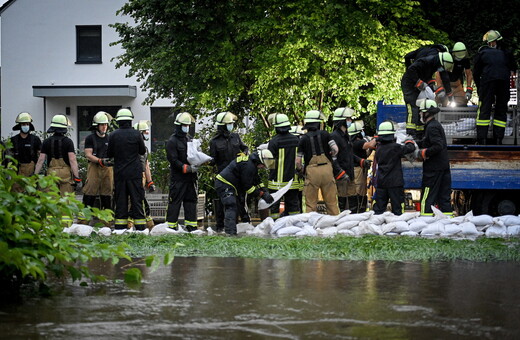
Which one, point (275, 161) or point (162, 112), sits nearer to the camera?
point (275, 161)

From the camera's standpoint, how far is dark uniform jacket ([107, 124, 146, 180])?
13375 mm

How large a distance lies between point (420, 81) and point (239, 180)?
3834mm

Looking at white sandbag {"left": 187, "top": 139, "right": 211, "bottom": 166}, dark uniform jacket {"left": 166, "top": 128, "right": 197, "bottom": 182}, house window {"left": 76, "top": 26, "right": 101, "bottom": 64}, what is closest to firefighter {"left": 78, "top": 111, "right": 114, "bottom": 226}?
dark uniform jacket {"left": 166, "top": 128, "right": 197, "bottom": 182}

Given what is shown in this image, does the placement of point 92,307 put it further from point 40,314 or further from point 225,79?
point 225,79

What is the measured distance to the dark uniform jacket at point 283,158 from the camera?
13.9m

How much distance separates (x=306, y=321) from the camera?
597 cm

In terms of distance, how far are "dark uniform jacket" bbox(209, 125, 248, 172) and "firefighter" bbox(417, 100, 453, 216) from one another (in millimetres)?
3117

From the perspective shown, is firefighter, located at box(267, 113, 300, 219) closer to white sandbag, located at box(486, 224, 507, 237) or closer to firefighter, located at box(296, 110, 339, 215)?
firefighter, located at box(296, 110, 339, 215)

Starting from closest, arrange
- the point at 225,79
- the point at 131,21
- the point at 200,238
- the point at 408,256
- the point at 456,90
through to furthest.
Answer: the point at 408,256 < the point at 200,238 < the point at 456,90 < the point at 225,79 < the point at 131,21

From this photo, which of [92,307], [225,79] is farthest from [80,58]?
[92,307]

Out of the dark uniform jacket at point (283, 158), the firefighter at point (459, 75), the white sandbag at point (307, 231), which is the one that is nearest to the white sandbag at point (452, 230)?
the white sandbag at point (307, 231)

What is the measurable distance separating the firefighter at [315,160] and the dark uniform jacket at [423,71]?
5.63ft

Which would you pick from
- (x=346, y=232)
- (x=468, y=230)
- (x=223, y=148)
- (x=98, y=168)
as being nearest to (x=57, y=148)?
(x=98, y=168)

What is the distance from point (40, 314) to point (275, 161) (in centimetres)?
817
